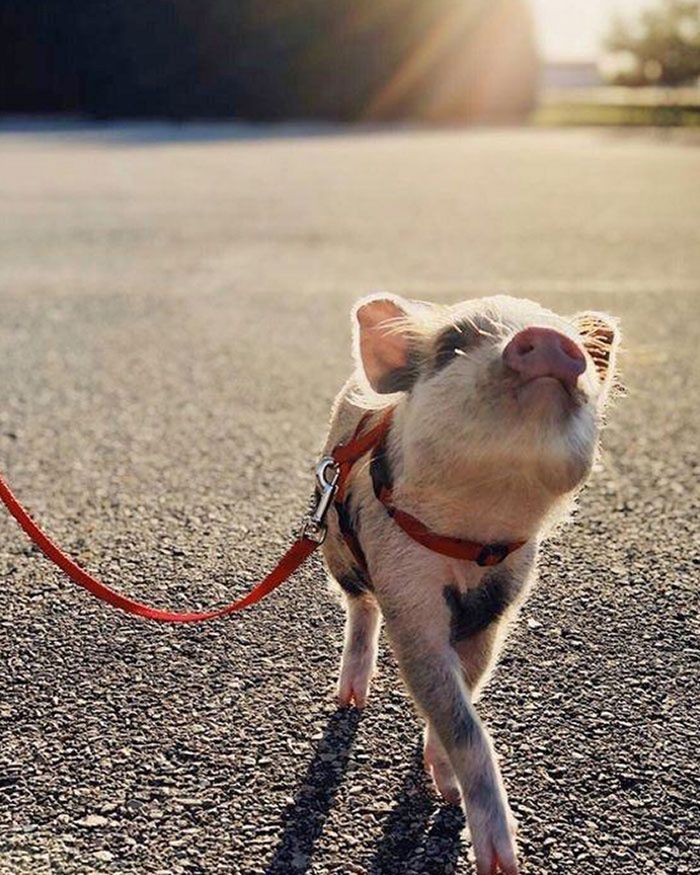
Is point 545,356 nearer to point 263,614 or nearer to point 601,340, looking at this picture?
point 601,340

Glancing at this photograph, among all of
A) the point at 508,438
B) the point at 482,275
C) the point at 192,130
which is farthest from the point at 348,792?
the point at 192,130

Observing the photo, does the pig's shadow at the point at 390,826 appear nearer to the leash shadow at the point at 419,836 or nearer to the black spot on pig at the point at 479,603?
the leash shadow at the point at 419,836

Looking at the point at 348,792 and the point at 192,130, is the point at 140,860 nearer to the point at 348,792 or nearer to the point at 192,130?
the point at 348,792

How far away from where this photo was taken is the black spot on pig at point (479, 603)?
7.32 ft

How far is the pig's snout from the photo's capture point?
6.05 ft

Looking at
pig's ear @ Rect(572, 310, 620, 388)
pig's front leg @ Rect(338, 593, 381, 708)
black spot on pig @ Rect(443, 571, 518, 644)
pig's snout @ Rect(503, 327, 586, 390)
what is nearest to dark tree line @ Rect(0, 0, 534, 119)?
pig's front leg @ Rect(338, 593, 381, 708)

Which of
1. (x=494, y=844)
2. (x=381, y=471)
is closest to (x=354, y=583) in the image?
(x=381, y=471)

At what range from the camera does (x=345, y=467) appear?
237 cm

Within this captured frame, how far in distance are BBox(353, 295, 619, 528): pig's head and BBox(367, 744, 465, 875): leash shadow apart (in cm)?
71

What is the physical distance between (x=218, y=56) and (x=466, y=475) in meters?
36.4

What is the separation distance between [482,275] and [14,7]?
3041 cm

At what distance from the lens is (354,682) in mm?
2746

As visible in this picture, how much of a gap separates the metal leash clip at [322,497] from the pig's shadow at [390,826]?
1.68ft

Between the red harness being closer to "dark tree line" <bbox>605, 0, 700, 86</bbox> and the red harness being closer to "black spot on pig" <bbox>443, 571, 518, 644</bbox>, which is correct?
"black spot on pig" <bbox>443, 571, 518, 644</bbox>
